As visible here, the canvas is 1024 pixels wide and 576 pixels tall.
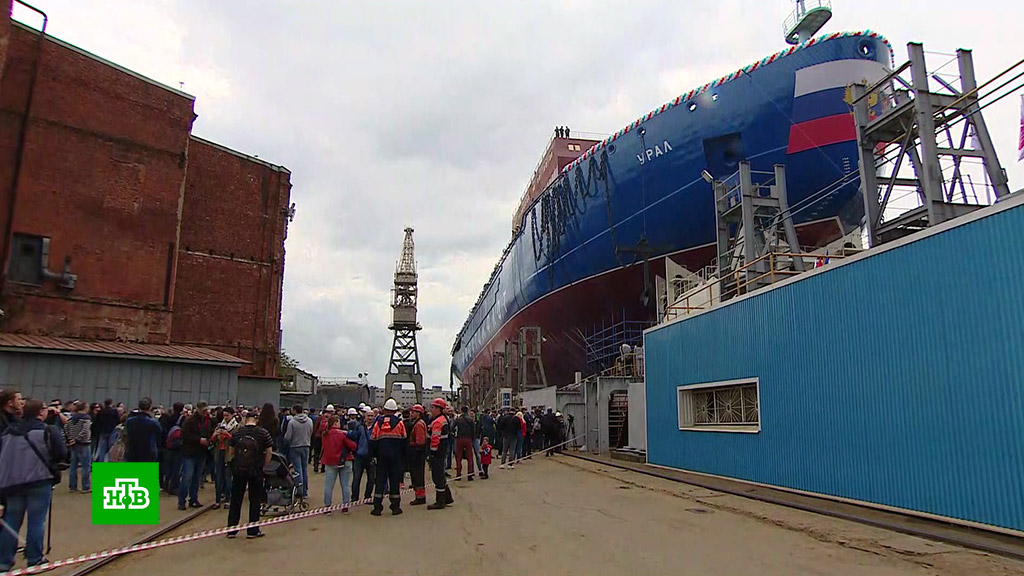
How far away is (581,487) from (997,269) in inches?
306

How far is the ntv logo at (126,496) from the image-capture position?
8.89m

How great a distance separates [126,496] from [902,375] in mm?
10368

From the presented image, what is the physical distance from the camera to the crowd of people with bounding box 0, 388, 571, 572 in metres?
5.54

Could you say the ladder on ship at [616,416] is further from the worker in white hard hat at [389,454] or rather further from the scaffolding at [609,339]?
the worker in white hard hat at [389,454]

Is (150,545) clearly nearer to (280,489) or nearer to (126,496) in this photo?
(280,489)

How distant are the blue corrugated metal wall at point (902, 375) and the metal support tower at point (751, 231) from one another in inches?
81.8

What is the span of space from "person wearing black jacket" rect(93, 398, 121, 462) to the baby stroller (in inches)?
144

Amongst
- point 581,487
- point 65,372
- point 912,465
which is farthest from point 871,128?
point 65,372

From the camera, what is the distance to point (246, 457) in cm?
723

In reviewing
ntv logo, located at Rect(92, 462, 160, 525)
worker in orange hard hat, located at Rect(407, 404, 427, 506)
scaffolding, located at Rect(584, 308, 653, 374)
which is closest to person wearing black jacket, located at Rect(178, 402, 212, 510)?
ntv logo, located at Rect(92, 462, 160, 525)

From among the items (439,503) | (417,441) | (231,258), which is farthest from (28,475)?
(231,258)

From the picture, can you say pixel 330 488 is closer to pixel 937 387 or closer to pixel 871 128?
pixel 937 387

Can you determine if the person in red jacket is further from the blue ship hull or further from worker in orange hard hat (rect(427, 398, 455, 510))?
the blue ship hull

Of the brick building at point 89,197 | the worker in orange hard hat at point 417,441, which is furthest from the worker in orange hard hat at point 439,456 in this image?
the brick building at point 89,197
